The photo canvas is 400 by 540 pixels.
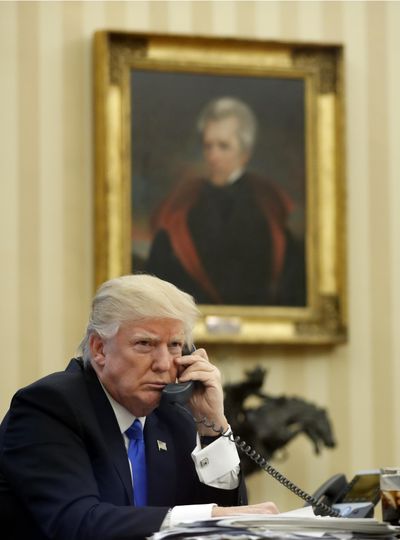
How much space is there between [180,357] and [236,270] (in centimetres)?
371

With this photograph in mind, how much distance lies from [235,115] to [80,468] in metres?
4.51

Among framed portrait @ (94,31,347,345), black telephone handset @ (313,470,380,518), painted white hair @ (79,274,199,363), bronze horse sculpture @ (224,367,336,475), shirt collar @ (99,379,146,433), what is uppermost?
framed portrait @ (94,31,347,345)

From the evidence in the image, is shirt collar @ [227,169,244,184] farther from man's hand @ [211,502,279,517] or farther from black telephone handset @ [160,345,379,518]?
man's hand @ [211,502,279,517]

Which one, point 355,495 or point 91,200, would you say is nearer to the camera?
point 355,495

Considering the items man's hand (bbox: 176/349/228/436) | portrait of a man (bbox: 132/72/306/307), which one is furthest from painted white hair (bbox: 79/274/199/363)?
portrait of a man (bbox: 132/72/306/307)

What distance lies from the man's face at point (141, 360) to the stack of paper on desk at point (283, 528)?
918 millimetres

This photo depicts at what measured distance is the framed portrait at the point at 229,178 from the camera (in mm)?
7699

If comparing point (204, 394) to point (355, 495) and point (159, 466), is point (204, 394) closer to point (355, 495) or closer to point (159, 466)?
point (159, 466)

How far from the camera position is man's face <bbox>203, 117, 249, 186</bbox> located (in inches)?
310

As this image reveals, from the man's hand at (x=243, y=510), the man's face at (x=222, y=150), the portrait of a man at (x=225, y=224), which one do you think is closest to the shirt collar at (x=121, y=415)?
the man's hand at (x=243, y=510)

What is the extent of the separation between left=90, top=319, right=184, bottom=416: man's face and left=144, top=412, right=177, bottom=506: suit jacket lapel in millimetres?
122

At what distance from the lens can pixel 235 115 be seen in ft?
26.0

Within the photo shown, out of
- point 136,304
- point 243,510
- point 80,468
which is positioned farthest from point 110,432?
point 243,510

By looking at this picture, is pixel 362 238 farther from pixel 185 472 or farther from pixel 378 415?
pixel 185 472
